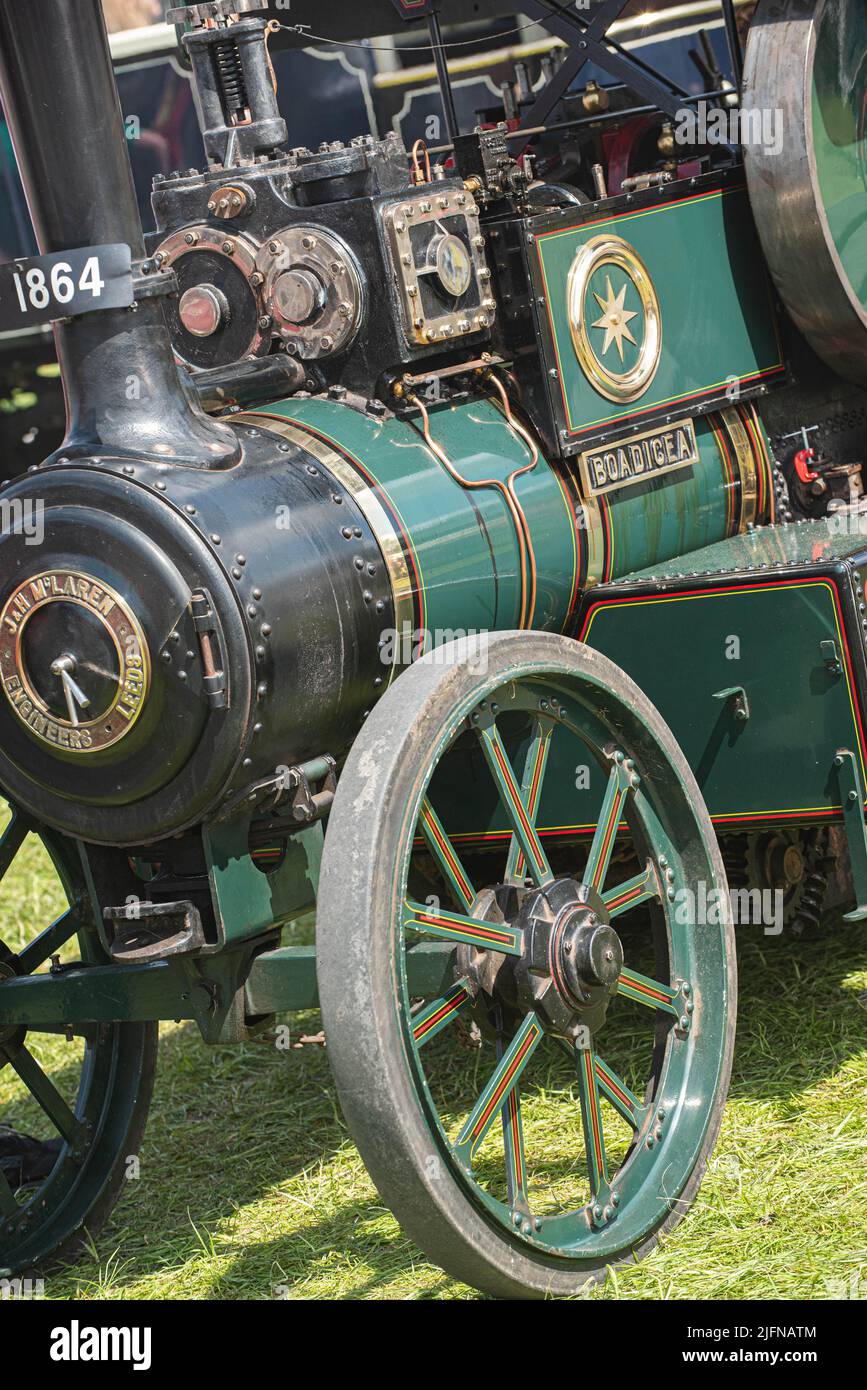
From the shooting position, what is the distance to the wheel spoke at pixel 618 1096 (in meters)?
3.63

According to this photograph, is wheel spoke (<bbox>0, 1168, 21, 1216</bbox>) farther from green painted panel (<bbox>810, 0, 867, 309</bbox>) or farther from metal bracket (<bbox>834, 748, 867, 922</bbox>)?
green painted panel (<bbox>810, 0, 867, 309</bbox>)

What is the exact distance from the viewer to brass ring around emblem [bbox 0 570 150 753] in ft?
10.9

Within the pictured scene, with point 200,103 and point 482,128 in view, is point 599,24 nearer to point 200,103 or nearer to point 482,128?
point 482,128

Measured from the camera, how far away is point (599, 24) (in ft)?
15.2

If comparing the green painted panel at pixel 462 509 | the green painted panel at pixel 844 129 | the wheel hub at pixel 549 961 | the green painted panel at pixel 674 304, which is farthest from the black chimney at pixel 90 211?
the green painted panel at pixel 844 129

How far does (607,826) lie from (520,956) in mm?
395

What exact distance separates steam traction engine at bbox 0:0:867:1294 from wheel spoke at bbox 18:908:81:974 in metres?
0.02

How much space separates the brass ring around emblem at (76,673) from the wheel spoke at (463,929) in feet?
2.10

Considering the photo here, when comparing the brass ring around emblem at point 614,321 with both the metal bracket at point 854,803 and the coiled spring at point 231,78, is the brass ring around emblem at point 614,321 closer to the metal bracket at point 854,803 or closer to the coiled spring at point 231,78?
the coiled spring at point 231,78

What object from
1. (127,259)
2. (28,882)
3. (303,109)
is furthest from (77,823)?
(28,882)

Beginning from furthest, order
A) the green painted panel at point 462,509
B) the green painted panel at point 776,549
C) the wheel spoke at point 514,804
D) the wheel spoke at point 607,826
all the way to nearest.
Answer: the green painted panel at point 776,549 < the green painted panel at point 462,509 < the wheel spoke at point 607,826 < the wheel spoke at point 514,804

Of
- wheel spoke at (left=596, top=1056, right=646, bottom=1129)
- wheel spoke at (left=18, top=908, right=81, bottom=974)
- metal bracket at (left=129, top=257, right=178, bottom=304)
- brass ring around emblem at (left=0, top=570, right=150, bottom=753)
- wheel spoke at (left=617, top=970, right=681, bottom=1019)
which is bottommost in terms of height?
wheel spoke at (left=596, top=1056, right=646, bottom=1129)

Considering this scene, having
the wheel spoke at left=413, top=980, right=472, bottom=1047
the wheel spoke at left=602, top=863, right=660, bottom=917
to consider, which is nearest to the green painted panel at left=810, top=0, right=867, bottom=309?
the wheel spoke at left=602, top=863, right=660, bottom=917

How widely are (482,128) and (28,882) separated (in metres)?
3.81
